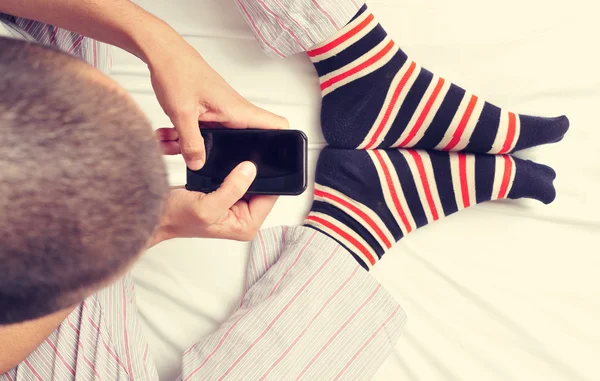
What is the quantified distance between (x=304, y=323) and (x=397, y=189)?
26 cm

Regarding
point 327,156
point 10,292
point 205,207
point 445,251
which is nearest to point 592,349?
point 445,251

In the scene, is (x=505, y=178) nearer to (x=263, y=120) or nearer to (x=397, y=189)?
(x=397, y=189)

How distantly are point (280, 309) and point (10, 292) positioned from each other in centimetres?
40

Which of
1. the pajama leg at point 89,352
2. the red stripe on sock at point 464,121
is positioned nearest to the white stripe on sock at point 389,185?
the red stripe on sock at point 464,121

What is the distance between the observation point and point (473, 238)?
26.7 inches

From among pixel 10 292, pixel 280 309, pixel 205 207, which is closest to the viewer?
pixel 10 292

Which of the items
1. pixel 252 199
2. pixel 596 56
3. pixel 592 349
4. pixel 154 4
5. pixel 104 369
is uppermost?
pixel 596 56

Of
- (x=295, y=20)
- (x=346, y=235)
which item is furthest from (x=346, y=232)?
(x=295, y=20)

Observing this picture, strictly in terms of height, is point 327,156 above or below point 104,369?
above

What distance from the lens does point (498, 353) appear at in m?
0.65

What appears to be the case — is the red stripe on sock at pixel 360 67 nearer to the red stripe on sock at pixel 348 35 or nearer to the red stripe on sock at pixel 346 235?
the red stripe on sock at pixel 348 35

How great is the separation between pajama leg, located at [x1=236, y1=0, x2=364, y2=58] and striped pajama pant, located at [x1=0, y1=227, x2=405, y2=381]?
0.87 feet

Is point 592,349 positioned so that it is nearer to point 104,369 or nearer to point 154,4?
point 104,369

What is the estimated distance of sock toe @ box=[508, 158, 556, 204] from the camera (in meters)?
0.65
